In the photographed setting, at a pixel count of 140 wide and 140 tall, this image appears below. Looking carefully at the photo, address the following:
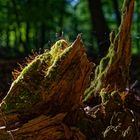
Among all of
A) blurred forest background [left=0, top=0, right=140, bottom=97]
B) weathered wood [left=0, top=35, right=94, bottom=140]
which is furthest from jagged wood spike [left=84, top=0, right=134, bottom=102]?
blurred forest background [left=0, top=0, right=140, bottom=97]

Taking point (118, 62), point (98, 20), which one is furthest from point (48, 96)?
point (98, 20)

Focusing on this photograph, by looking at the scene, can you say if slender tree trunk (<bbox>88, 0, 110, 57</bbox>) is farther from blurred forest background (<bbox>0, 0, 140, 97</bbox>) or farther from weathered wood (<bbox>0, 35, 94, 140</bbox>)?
weathered wood (<bbox>0, 35, 94, 140</bbox>)

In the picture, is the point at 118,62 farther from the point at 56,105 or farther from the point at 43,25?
the point at 43,25

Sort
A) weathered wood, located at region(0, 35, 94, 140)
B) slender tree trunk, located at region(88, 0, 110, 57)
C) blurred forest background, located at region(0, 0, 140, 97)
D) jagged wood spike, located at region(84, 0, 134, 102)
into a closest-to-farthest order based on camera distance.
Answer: weathered wood, located at region(0, 35, 94, 140)
jagged wood spike, located at region(84, 0, 134, 102)
blurred forest background, located at region(0, 0, 140, 97)
slender tree trunk, located at region(88, 0, 110, 57)

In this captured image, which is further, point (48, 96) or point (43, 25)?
point (43, 25)

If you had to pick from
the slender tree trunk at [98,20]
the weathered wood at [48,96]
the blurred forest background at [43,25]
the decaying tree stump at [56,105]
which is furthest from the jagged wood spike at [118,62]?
the slender tree trunk at [98,20]

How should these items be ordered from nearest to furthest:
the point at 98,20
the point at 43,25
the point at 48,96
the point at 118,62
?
the point at 48,96, the point at 118,62, the point at 98,20, the point at 43,25

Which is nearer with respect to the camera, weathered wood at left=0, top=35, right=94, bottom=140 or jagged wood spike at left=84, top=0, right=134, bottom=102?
weathered wood at left=0, top=35, right=94, bottom=140

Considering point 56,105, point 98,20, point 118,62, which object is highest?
point 98,20

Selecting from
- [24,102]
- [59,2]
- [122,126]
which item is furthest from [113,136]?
[59,2]

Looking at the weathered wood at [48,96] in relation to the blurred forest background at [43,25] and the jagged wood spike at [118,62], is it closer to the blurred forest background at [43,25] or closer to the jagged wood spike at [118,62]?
the jagged wood spike at [118,62]

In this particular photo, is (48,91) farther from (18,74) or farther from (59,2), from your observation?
(59,2)
